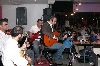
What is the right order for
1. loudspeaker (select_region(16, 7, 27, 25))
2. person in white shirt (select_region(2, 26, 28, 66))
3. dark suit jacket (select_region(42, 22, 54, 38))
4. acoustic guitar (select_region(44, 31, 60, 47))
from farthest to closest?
loudspeaker (select_region(16, 7, 27, 25)), acoustic guitar (select_region(44, 31, 60, 47)), dark suit jacket (select_region(42, 22, 54, 38)), person in white shirt (select_region(2, 26, 28, 66))

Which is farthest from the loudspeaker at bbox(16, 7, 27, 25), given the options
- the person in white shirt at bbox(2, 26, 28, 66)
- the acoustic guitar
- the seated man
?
the person in white shirt at bbox(2, 26, 28, 66)

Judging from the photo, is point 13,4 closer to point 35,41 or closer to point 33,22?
point 33,22

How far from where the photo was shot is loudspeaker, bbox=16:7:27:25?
14.9m

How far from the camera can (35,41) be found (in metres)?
8.09

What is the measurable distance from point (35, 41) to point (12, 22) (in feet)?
24.0

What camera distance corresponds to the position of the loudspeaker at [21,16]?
14867 mm

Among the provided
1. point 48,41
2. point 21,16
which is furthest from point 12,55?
point 21,16

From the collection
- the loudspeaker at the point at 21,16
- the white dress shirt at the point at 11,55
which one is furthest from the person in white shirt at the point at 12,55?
the loudspeaker at the point at 21,16

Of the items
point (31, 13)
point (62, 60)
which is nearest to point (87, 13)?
point (31, 13)

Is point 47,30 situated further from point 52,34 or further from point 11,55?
point 11,55

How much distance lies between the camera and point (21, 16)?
15.0 meters

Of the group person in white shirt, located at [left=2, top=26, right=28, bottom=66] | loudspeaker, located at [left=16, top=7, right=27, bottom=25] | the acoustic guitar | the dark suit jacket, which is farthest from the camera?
loudspeaker, located at [left=16, top=7, right=27, bottom=25]

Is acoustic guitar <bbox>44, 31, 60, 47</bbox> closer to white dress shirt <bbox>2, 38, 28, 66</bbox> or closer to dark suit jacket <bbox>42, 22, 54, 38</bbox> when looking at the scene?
dark suit jacket <bbox>42, 22, 54, 38</bbox>

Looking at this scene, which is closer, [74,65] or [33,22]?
[74,65]
